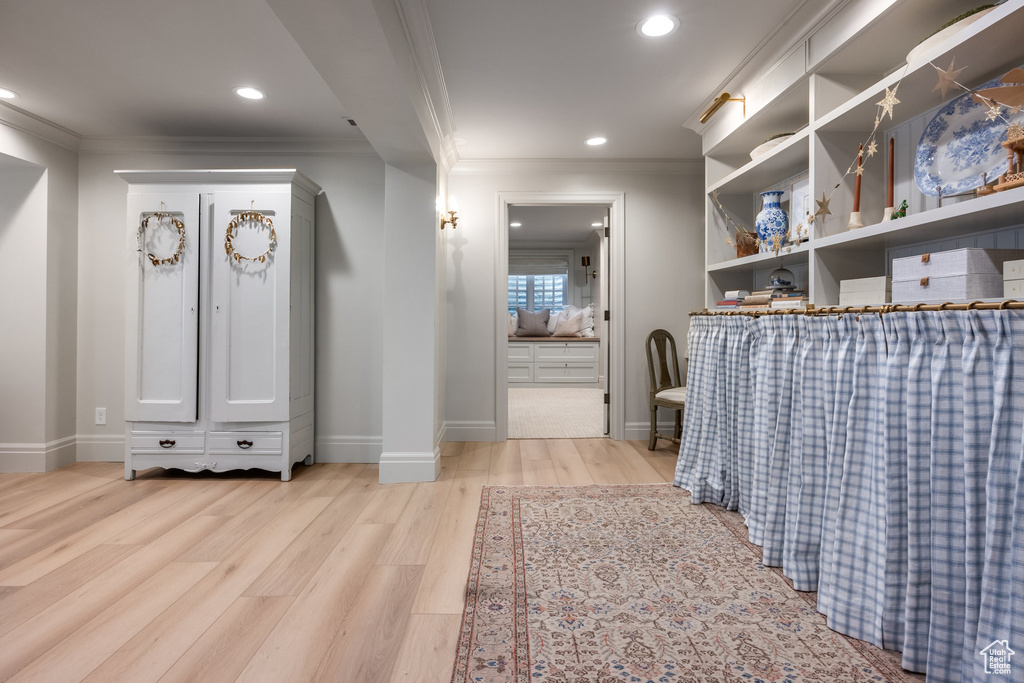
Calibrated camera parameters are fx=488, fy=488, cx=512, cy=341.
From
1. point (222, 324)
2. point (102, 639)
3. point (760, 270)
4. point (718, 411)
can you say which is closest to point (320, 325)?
point (222, 324)

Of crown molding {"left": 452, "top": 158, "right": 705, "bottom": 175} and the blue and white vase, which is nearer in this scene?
the blue and white vase

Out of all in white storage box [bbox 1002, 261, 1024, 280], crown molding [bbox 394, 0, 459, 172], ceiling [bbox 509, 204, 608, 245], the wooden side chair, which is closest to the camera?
white storage box [bbox 1002, 261, 1024, 280]

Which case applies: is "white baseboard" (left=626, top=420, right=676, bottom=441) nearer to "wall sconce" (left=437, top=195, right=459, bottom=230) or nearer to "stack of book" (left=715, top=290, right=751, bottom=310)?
"stack of book" (left=715, top=290, right=751, bottom=310)

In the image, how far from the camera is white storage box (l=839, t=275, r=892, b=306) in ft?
5.71

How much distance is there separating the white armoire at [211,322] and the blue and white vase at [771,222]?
9.15ft

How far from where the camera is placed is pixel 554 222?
6.69 metres

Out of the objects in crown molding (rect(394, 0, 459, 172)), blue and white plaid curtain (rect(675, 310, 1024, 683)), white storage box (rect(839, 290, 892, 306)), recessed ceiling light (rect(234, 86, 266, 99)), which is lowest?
blue and white plaid curtain (rect(675, 310, 1024, 683))

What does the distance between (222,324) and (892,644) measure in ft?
11.5

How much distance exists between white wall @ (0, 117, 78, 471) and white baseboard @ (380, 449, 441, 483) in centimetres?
238

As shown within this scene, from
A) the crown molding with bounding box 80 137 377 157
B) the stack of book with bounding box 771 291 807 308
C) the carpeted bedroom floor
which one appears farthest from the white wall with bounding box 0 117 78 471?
the stack of book with bounding box 771 291 807 308

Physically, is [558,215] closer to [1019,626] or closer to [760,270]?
[760,270]

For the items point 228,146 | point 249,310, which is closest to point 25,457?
point 249,310

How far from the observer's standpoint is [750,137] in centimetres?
291

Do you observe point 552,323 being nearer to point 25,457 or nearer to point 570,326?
point 570,326
